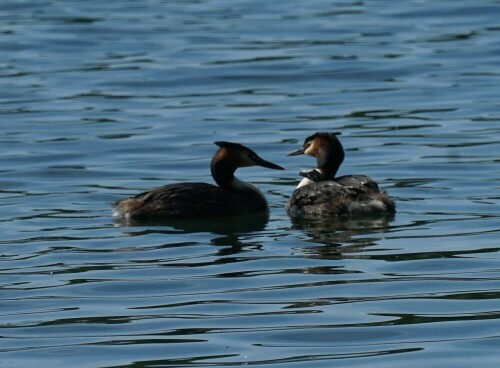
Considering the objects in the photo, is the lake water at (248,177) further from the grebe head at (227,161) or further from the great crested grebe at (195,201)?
the grebe head at (227,161)

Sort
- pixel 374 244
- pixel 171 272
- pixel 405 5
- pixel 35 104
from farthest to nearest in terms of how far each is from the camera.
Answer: pixel 405 5
pixel 35 104
pixel 374 244
pixel 171 272

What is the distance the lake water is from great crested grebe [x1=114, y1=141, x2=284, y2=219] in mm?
153

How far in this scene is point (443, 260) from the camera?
1186 centimetres

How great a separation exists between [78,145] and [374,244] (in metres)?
6.36

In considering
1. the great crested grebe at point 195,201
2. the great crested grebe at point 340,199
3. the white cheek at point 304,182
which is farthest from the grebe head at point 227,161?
the great crested grebe at point 340,199

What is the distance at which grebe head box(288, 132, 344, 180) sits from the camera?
1477cm

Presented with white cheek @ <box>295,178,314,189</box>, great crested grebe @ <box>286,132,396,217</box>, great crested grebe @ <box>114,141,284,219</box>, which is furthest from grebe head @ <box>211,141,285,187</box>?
great crested grebe @ <box>286,132,396,217</box>

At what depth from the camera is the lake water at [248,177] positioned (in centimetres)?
972

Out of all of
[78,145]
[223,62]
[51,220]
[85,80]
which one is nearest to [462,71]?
[223,62]

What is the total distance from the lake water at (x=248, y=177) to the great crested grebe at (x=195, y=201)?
0.15 metres

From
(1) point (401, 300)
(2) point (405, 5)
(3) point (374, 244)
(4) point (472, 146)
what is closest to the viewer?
(1) point (401, 300)

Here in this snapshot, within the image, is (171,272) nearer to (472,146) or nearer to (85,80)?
(472,146)

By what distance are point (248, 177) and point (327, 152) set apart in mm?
1677

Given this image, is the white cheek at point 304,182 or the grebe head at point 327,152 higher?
the grebe head at point 327,152
